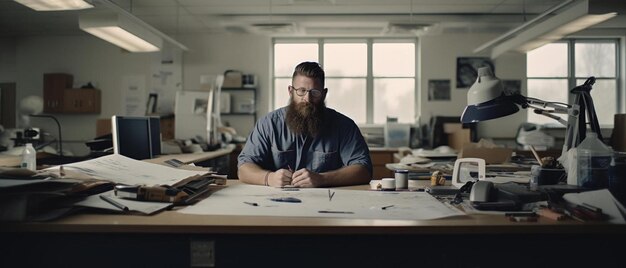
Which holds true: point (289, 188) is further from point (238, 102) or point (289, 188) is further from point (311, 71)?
point (238, 102)

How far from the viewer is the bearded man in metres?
2.22

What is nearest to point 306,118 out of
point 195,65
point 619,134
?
point 619,134

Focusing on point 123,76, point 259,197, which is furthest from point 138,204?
point 123,76

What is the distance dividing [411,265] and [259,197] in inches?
22.9

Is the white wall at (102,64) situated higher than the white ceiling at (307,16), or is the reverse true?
the white ceiling at (307,16)

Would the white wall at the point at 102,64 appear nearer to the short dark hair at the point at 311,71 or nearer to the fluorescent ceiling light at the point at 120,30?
the fluorescent ceiling light at the point at 120,30

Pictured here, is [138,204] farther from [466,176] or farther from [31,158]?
[31,158]

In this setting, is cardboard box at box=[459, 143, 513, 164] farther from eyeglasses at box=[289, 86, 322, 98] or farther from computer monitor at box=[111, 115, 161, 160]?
computer monitor at box=[111, 115, 161, 160]

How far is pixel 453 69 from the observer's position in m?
6.51

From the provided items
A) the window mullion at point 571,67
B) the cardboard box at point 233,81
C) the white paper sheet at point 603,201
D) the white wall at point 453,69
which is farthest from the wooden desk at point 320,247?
the window mullion at point 571,67

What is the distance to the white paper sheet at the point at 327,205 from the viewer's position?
1217mm

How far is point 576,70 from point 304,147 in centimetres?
599

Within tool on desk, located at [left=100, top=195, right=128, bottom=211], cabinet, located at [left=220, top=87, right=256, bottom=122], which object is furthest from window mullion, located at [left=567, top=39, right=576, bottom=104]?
tool on desk, located at [left=100, top=195, right=128, bottom=211]

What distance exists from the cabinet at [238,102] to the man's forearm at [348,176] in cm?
462
